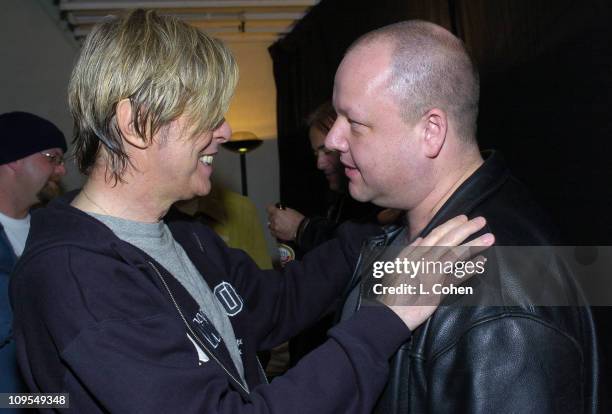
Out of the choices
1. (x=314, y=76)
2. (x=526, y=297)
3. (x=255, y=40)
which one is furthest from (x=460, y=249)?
(x=255, y=40)

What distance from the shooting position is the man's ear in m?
1.18

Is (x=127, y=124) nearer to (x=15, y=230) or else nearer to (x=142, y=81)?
(x=142, y=81)

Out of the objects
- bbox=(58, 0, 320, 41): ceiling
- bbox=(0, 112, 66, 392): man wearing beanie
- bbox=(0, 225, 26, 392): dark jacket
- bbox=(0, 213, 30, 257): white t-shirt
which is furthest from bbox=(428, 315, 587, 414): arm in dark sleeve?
bbox=(58, 0, 320, 41): ceiling

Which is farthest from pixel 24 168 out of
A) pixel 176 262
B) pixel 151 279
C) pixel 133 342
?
pixel 133 342

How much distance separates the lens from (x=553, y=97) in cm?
196

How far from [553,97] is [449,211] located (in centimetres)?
100

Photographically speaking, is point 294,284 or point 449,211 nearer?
point 449,211

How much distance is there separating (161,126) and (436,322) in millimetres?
665

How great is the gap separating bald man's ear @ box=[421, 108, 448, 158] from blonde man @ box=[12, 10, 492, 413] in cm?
25

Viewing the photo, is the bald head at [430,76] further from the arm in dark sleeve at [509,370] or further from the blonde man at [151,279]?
the arm in dark sleeve at [509,370]

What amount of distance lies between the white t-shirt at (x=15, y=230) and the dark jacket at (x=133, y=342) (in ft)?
5.98

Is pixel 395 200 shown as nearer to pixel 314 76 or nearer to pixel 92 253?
pixel 92 253

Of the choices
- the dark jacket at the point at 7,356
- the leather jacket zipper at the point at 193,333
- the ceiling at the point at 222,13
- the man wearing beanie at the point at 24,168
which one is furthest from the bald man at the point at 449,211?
the ceiling at the point at 222,13

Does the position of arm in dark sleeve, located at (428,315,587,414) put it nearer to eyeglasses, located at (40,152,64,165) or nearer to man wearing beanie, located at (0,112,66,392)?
man wearing beanie, located at (0,112,66,392)
